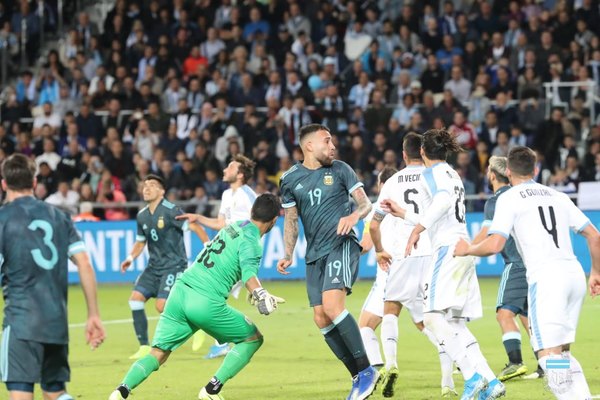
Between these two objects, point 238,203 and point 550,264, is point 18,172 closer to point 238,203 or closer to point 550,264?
point 550,264

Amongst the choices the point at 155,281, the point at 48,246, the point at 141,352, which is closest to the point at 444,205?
the point at 48,246

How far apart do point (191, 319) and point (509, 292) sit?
3.45 m

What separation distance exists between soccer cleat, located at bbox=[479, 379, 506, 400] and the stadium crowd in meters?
13.0

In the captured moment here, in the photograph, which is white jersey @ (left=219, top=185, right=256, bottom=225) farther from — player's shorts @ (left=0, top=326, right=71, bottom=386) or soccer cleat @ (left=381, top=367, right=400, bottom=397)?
player's shorts @ (left=0, top=326, right=71, bottom=386)

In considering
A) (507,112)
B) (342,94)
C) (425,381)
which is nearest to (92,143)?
(342,94)

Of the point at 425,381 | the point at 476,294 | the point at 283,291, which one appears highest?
the point at 476,294

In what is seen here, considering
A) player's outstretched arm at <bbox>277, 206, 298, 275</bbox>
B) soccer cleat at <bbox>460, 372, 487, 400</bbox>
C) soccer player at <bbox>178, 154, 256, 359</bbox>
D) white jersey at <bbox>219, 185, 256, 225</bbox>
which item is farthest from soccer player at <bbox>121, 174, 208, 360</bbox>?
soccer cleat at <bbox>460, 372, 487, 400</bbox>

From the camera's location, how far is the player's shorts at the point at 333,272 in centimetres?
991

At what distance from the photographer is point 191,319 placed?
9.47 meters

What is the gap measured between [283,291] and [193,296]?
11843 mm

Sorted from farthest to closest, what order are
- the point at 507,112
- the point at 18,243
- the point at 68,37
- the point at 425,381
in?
the point at 68,37 < the point at 507,112 < the point at 425,381 < the point at 18,243

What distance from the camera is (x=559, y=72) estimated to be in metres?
24.2

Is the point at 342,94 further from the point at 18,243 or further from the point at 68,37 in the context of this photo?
the point at 18,243

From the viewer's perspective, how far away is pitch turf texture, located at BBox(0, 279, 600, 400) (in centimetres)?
1066
